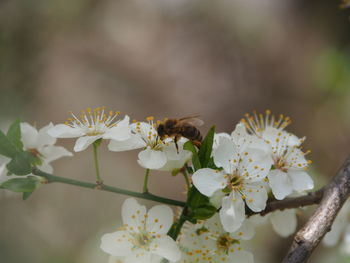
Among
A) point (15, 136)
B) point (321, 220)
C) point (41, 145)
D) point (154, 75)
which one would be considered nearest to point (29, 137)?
point (41, 145)

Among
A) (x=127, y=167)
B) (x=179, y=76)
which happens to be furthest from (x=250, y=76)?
(x=127, y=167)

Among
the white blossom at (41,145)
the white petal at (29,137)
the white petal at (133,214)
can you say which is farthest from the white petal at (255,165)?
the white petal at (29,137)

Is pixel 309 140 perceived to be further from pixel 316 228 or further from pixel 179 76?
pixel 316 228

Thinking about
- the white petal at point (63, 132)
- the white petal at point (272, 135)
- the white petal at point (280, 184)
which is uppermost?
the white petal at point (272, 135)

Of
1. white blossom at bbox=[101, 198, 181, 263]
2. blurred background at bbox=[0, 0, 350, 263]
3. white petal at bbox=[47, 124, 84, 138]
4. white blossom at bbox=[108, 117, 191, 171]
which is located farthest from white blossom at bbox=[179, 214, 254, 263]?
blurred background at bbox=[0, 0, 350, 263]

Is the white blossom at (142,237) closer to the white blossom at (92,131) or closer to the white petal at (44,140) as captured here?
the white blossom at (92,131)

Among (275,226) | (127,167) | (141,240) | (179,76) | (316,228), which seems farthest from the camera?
(179,76)
